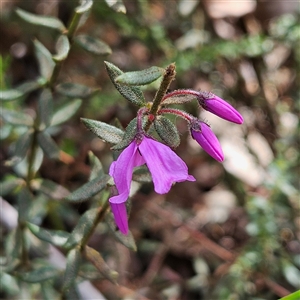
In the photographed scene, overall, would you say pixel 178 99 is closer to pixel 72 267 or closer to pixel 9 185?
pixel 72 267

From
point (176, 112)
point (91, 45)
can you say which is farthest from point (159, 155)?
point (91, 45)

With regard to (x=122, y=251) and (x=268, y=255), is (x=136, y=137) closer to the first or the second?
(x=268, y=255)

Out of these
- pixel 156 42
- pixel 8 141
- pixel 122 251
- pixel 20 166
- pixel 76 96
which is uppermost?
pixel 76 96

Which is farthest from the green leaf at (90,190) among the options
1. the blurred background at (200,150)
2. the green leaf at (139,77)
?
the blurred background at (200,150)

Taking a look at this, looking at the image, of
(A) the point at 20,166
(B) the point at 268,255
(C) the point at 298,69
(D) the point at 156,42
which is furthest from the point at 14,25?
(B) the point at 268,255

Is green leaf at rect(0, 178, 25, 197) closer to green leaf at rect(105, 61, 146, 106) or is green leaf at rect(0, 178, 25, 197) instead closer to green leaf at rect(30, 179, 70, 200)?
green leaf at rect(30, 179, 70, 200)

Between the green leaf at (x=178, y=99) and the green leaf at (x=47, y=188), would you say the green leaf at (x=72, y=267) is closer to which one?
the green leaf at (x=47, y=188)
